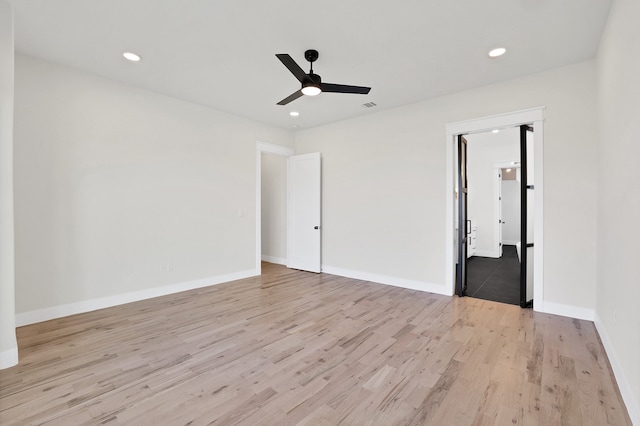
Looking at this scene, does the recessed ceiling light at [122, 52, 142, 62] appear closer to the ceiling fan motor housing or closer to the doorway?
the ceiling fan motor housing

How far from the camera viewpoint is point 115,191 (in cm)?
381

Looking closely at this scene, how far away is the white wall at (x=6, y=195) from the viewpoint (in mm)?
2303

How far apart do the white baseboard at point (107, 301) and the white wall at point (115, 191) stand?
0.6 inches

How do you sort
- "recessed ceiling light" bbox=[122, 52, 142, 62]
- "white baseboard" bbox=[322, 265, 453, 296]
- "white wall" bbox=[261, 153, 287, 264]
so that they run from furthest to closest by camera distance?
"white wall" bbox=[261, 153, 287, 264], "white baseboard" bbox=[322, 265, 453, 296], "recessed ceiling light" bbox=[122, 52, 142, 62]

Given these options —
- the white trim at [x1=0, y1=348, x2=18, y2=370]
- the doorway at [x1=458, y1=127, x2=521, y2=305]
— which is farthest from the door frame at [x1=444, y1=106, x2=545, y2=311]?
the white trim at [x1=0, y1=348, x2=18, y2=370]

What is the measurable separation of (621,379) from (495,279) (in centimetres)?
347

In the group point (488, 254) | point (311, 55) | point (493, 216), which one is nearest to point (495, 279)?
point (488, 254)

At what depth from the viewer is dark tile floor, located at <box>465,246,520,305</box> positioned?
14.0 feet

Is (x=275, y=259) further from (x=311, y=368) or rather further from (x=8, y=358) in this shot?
(x=8, y=358)

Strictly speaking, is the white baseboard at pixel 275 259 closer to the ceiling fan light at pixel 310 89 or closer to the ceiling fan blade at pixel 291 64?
the ceiling fan light at pixel 310 89

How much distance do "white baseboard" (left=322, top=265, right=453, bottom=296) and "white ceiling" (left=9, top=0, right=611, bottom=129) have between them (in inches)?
115

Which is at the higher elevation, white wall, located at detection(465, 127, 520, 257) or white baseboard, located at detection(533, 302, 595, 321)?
white wall, located at detection(465, 127, 520, 257)

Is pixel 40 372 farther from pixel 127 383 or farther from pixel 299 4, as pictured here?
pixel 299 4

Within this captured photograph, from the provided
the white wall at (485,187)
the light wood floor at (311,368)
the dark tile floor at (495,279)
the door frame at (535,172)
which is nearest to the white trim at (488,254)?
the white wall at (485,187)
